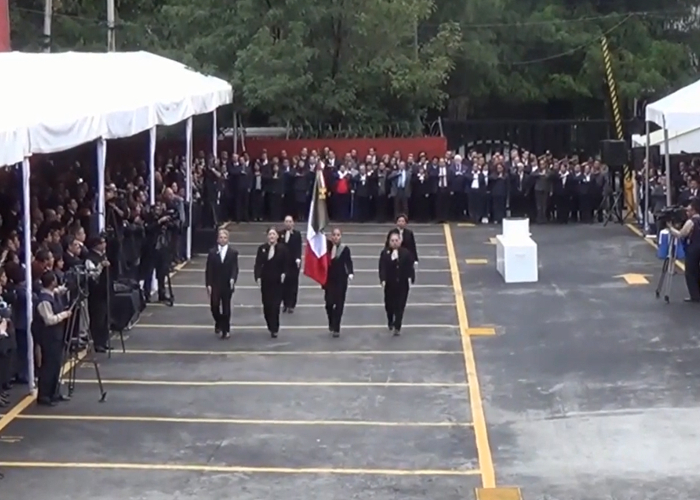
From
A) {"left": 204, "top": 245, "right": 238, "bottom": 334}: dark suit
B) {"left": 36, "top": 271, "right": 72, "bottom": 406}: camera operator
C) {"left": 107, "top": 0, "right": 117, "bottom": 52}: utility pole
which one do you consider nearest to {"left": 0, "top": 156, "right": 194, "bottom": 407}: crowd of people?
{"left": 36, "top": 271, "right": 72, "bottom": 406}: camera operator

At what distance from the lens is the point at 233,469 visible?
1437cm

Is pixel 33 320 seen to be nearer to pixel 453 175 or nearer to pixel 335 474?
pixel 335 474

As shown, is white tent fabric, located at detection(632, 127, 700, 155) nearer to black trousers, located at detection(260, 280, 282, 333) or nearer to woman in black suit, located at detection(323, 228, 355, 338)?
woman in black suit, located at detection(323, 228, 355, 338)

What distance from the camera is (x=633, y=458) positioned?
14.6 metres

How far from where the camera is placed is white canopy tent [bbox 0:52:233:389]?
17.1m

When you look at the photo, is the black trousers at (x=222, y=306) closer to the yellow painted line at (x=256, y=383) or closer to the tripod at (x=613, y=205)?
the yellow painted line at (x=256, y=383)

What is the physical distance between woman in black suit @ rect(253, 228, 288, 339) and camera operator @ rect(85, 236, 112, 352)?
95.9 inches

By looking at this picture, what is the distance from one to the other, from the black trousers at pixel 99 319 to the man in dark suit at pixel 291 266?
11.5 feet

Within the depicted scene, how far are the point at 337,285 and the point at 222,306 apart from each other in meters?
1.75

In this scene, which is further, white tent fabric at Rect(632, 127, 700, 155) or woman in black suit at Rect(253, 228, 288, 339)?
white tent fabric at Rect(632, 127, 700, 155)

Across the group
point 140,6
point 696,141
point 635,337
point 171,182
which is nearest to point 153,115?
point 171,182

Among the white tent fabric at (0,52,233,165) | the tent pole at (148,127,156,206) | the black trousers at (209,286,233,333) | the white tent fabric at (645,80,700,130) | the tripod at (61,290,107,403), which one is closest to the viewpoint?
the white tent fabric at (0,52,233,165)

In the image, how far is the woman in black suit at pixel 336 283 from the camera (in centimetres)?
2123

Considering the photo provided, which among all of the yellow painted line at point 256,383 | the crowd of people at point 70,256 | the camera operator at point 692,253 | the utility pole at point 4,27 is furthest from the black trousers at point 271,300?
the utility pole at point 4,27
